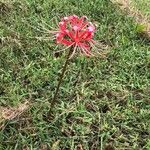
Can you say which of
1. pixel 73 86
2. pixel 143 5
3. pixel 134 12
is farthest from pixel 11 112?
pixel 143 5

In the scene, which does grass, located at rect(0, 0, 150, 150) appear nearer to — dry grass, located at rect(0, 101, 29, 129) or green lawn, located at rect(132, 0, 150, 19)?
dry grass, located at rect(0, 101, 29, 129)

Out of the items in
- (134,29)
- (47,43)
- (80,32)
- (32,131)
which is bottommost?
(32,131)

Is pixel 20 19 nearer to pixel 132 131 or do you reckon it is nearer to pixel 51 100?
pixel 51 100

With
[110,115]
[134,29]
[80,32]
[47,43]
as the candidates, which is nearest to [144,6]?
[134,29]

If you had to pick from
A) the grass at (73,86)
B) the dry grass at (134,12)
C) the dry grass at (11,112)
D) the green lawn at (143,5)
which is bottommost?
the dry grass at (11,112)

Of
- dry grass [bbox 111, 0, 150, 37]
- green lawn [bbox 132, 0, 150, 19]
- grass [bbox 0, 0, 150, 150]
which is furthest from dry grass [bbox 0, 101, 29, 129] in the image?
green lawn [bbox 132, 0, 150, 19]

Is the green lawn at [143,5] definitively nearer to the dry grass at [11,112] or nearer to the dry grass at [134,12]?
the dry grass at [134,12]

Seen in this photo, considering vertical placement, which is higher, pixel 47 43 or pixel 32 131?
pixel 47 43

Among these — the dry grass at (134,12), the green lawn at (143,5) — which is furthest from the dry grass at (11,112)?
the green lawn at (143,5)
